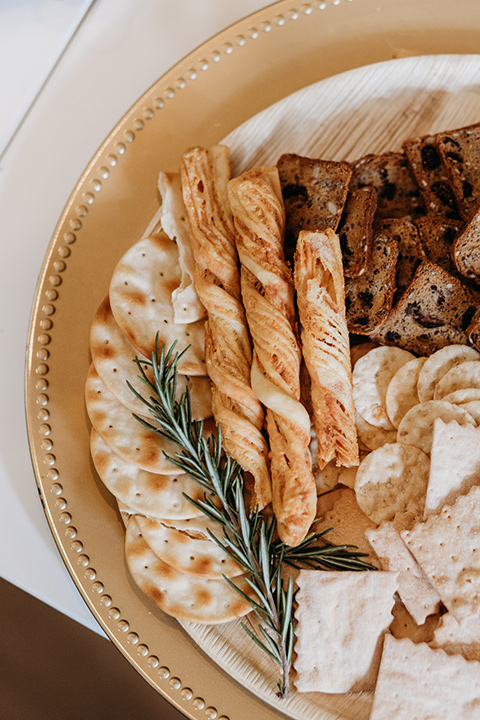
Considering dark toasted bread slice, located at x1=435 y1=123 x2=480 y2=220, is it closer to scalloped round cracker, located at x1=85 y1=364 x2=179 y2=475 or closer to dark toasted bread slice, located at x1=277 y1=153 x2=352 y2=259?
dark toasted bread slice, located at x1=277 y1=153 x2=352 y2=259

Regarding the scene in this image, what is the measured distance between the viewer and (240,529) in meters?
1.52

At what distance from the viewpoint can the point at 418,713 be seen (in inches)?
59.1

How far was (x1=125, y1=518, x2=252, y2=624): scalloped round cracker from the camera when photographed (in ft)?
5.19

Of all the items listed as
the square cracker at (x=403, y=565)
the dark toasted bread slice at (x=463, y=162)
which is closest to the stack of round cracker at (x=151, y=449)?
the square cracker at (x=403, y=565)

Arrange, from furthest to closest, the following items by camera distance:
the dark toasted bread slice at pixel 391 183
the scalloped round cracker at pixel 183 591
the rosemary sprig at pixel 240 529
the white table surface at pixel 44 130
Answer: the white table surface at pixel 44 130 < the dark toasted bread slice at pixel 391 183 < the scalloped round cracker at pixel 183 591 < the rosemary sprig at pixel 240 529

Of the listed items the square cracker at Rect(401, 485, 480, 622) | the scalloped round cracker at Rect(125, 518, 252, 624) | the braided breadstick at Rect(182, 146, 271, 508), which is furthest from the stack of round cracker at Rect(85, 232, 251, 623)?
the square cracker at Rect(401, 485, 480, 622)

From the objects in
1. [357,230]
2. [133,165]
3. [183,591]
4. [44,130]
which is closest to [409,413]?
[357,230]

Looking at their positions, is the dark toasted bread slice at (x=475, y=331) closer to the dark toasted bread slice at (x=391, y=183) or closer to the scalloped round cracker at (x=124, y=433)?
the dark toasted bread slice at (x=391, y=183)

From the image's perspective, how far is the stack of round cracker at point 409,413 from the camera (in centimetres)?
157

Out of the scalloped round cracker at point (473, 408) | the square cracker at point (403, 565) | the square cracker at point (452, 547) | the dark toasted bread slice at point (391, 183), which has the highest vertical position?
the dark toasted bread slice at point (391, 183)

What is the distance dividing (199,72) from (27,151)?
609mm

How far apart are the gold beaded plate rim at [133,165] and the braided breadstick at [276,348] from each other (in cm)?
38

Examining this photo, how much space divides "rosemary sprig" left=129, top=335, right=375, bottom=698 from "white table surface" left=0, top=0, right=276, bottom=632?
63 centimetres

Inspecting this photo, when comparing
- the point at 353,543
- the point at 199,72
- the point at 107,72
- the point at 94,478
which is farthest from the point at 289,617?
the point at 107,72
